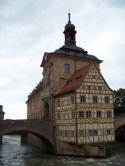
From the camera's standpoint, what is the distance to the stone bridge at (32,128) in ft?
108

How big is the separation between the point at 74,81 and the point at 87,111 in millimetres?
5097

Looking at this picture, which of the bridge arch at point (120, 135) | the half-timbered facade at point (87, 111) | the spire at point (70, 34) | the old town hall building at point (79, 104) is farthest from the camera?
the bridge arch at point (120, 135)

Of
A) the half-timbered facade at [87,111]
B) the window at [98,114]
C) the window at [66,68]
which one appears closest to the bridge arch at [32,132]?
the half-timbered facade at [87,111]

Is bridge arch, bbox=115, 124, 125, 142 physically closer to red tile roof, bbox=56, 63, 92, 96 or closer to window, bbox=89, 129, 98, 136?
red tile roof, bbox=56, 63, 92, 96

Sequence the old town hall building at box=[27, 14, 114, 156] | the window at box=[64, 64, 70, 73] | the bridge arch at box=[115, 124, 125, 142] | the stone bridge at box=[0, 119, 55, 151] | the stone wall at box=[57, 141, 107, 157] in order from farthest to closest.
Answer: the bridge arch at box=[115, 124, 125, 142]
the window at box=[64, 64, 70, 73]
the stone bridge at box=[0, 119, 55, 151]
the old town hall building at box=[27, 14, 114, 156]
the stone wall at box=[57, 141, 107, 157]

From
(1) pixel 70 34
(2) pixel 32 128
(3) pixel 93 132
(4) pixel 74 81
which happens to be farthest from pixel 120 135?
(1) pixel 70 34

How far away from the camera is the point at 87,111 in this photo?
3259cm

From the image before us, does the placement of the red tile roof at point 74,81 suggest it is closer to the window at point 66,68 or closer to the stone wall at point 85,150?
the window at point 66,68

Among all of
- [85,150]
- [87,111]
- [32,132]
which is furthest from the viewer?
[32,132]

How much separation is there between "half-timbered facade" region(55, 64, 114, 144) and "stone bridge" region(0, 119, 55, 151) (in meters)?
1.41

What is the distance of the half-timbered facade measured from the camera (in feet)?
105

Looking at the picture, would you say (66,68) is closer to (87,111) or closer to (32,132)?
(87,111)

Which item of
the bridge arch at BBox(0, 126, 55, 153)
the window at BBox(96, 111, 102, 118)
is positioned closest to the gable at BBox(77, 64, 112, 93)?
the window at BBox(96, 111, 102, 118)

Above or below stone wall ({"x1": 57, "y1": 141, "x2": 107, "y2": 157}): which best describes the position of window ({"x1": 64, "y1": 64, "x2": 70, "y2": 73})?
above
